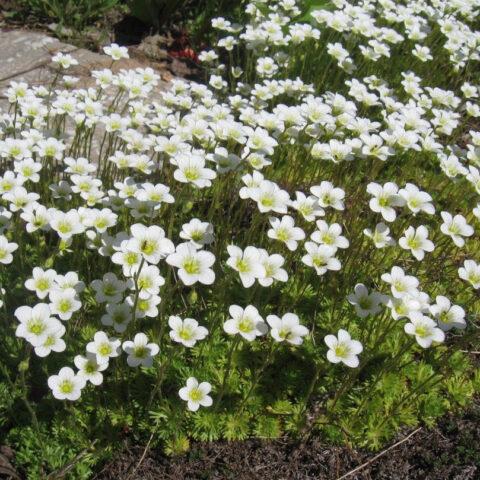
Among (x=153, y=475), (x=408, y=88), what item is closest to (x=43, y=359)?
(x=153, y=475)

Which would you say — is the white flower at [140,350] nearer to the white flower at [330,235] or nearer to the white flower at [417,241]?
A: the white flower at [330,235]

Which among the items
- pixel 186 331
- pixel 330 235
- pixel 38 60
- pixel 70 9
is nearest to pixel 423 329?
pixel 330 235

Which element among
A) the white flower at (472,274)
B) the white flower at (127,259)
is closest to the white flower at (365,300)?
the white flower at (472,274)

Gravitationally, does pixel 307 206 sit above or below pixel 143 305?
above

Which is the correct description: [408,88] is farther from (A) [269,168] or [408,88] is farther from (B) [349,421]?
(B) [349,421]

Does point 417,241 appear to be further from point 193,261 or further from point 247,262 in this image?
point 193,261

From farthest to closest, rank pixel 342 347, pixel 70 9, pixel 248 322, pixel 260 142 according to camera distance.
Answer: pixel 70 9, pixel 260 142, pixel 342 347, pixel 248 322

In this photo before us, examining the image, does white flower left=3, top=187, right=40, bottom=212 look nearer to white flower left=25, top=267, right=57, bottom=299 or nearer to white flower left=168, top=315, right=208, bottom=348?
white flower left=25, top=267, right=57, bottom=299
